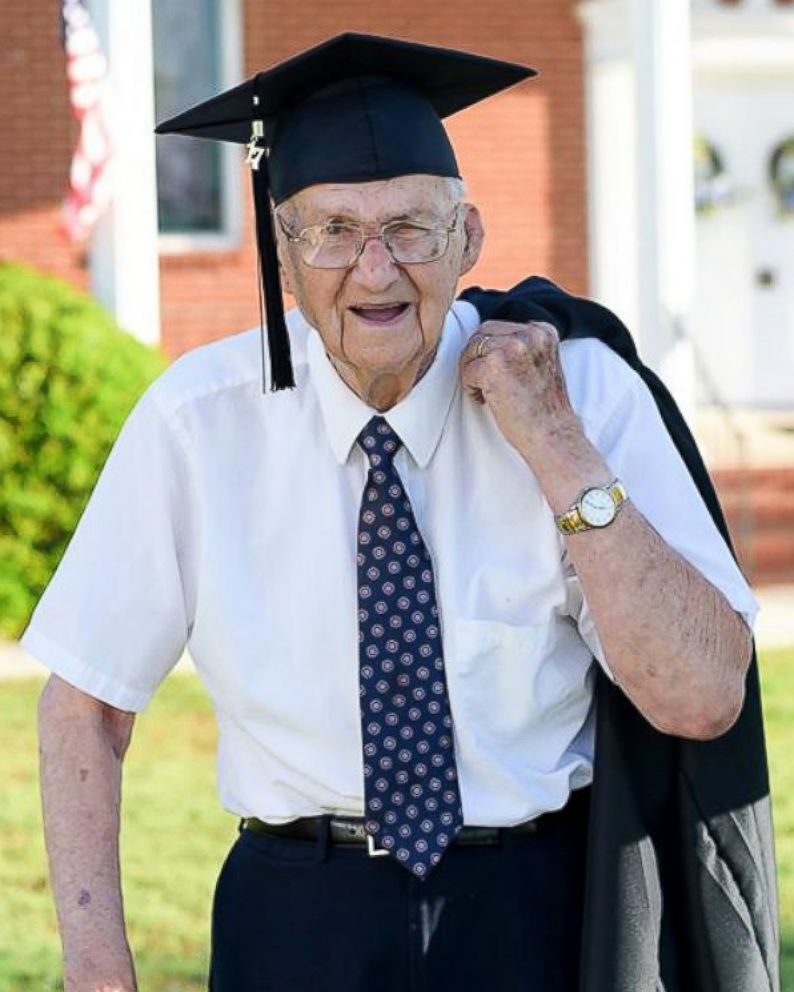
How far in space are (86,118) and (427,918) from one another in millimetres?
8106

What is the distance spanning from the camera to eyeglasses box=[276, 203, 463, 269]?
103 inches

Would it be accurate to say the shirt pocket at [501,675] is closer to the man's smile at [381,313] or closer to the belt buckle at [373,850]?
the belt buckle at [373,850]

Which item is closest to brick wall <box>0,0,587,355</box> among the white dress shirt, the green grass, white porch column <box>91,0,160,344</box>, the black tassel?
white porch column <box>91,0,160,344</box>

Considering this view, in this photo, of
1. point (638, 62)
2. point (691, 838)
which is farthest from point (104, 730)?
point (638, 62)

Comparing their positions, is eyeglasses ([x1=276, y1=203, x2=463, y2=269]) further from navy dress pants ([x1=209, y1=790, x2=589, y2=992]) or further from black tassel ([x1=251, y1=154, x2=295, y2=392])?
navy dress pants ([x1=209, y1=790, x2=589, y2=992])

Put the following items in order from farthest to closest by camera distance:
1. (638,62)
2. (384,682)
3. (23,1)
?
(23,1) → (638,62) → (384,682)

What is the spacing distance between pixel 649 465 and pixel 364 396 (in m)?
0.38

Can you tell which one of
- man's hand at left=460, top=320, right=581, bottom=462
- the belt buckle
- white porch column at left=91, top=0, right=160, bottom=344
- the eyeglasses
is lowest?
the belt buckle

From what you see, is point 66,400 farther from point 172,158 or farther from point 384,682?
point 384,682

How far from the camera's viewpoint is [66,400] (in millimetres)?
9945

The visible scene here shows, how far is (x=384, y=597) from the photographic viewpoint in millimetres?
2660

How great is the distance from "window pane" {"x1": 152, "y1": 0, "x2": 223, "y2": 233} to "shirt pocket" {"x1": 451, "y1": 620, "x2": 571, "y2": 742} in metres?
11.4

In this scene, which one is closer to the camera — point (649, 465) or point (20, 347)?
point (649, 465)

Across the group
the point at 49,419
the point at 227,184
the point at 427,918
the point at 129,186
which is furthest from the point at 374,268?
the point at 227,184
